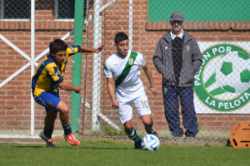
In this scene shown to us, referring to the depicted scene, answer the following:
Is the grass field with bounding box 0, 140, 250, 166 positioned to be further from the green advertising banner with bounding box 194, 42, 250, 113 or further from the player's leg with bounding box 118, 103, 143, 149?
the green advertising banner with bounding box 194, 42, 250, 113

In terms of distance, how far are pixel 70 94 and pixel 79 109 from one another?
71 centimetres

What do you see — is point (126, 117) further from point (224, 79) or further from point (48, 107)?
point (224, 79)

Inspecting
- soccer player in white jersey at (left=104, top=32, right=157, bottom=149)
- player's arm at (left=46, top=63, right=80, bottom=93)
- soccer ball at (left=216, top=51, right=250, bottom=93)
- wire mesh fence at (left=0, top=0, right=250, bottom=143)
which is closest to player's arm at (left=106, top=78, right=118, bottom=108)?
soccer player in white jersey at (left=104, top=32, right=157, bottom=149)

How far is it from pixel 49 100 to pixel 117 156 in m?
1.63

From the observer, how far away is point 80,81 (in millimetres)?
16141

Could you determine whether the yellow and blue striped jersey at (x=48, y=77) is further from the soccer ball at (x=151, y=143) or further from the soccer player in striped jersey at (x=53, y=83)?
the soccer ball at (x=151, y=143)

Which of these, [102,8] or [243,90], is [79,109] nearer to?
[102,8]

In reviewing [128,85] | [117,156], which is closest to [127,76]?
[128,85]

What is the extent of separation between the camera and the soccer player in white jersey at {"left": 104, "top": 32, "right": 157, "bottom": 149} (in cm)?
1355

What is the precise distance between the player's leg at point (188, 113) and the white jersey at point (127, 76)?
1.04 meters

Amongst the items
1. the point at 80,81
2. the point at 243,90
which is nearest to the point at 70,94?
the point at 80,81

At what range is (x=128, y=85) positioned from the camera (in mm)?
13750

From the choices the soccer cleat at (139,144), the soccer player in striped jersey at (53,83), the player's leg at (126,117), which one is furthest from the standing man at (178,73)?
the soccer player in striped jersey at (53,83)

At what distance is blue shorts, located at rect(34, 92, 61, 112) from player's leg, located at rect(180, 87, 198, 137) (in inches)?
89.3
